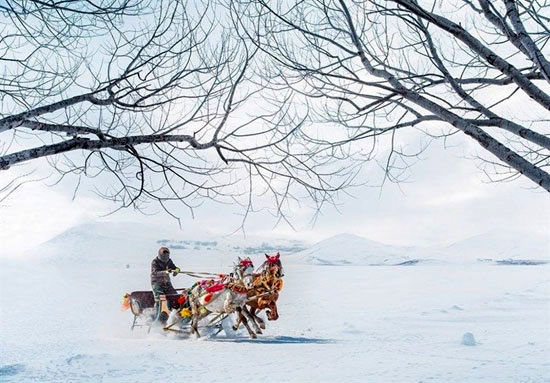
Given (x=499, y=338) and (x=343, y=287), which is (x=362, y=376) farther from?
(x=343, y=287)

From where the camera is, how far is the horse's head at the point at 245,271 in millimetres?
8922

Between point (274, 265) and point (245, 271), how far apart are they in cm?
53

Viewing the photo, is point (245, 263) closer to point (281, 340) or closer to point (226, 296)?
point (226, 296)

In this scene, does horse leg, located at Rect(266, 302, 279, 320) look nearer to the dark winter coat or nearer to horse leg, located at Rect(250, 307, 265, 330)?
horse leg, located at Rect(250, 307, 265, 330)

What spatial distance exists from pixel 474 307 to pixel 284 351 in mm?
8006

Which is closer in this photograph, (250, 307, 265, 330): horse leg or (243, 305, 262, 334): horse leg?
(243, 305, 262, 334): horse leg

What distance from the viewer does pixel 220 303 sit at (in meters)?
8.97

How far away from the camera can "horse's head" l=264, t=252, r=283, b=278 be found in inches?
348

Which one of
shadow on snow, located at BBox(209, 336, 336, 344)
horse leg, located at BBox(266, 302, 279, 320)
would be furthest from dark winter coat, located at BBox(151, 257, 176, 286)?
horse leg, located at BBox(266, 302, 279, 320)

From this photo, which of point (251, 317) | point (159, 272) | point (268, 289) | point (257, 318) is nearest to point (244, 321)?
point (251, 317)

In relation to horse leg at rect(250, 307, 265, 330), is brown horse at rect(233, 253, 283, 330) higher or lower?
higher

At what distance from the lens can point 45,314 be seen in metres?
12.7

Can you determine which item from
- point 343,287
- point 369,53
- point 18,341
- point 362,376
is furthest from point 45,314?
point 343,287

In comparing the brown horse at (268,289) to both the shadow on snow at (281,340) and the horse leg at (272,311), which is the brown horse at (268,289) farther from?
the shadow on snow at (281,340)
